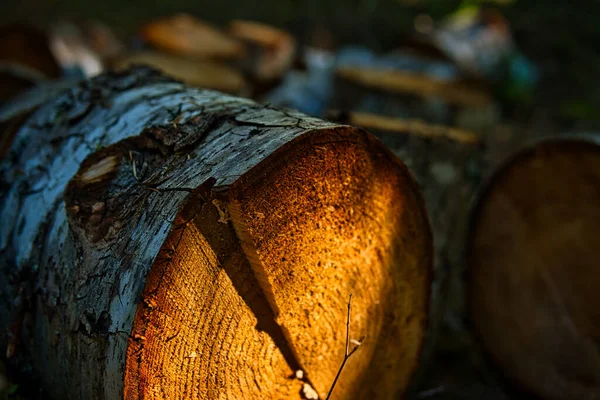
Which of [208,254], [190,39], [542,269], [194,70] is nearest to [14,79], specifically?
[194,70]

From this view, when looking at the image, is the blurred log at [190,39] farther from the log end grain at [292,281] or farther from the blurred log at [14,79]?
the log end grain at [292,281]

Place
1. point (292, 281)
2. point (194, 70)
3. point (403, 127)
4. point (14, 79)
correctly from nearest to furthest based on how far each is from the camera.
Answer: point (292, 281) → point (403, 127) → point (14, 79) → point (194, 70)

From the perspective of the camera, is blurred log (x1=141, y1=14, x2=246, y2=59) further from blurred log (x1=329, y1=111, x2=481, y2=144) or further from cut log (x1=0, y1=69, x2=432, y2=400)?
cut log (x1=0, y1=69, x2=432, y2=400)

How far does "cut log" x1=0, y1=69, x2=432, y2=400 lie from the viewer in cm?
120

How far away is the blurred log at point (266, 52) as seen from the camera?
4086mm

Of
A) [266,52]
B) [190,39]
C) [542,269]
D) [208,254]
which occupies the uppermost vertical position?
[190,39]

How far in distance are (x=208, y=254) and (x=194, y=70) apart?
2565 mm

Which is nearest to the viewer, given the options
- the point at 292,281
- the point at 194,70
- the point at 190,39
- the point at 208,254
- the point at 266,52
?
the point at 208,254

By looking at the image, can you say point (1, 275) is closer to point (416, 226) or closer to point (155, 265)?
point (155, 265)

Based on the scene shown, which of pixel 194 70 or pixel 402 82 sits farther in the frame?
pixel 402 82

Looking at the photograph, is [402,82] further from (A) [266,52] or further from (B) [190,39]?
(B) [190,39]

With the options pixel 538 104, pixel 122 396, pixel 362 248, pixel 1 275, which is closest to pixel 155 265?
pixel 122 396

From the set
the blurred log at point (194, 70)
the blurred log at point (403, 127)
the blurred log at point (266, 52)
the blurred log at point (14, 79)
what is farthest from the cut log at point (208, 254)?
the blurred log at point (266, 52)

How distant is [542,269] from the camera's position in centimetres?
233
